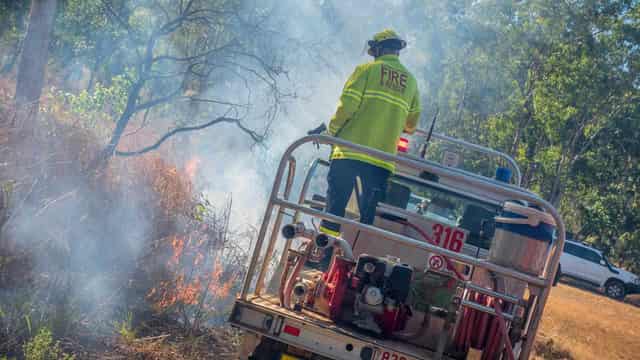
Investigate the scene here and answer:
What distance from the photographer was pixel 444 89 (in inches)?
1017

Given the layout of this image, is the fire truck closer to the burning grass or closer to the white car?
the burning grass

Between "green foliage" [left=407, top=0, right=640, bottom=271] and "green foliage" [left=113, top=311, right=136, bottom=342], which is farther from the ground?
"green foliage" [left=407, top=0, right=640, bottom=271]

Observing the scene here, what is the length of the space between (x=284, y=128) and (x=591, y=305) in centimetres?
997

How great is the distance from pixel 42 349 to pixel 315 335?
2336mm

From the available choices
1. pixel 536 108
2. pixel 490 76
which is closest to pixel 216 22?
pixel 536 108

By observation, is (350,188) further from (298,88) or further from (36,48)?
(298,88)

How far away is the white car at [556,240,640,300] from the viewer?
77.3ft

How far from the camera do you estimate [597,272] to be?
A: 23.5 meters

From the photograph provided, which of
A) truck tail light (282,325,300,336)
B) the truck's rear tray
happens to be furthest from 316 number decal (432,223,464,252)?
truck tail light (282,325,300,336)

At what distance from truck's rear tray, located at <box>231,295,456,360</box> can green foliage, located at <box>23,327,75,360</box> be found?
6.12ft

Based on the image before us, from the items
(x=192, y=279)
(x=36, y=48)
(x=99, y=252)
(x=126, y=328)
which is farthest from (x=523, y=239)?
(x=36, y=48)

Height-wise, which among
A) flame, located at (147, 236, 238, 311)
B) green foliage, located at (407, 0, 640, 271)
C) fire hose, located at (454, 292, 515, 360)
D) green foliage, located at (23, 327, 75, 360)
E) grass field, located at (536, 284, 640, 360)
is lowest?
green foliage, located at (23, 327, 75, 360)

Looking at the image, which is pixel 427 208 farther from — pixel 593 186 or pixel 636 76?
pixel 593 186

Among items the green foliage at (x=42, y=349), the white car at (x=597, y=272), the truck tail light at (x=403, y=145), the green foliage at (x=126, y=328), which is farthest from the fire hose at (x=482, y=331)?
the white car at (x=597, y=272)
